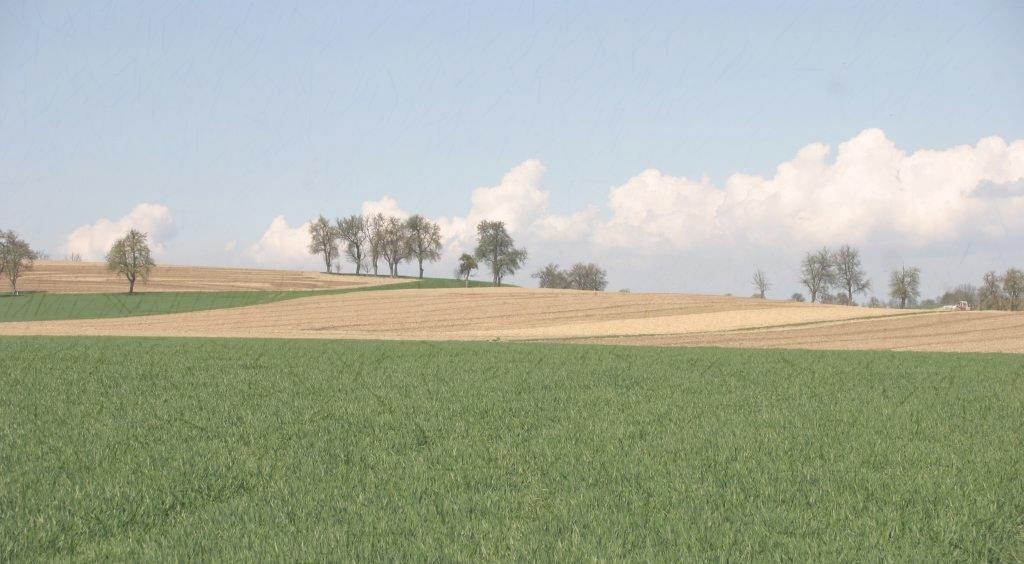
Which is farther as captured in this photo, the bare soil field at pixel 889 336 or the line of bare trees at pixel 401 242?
the line of bare trees at pixel 401 242

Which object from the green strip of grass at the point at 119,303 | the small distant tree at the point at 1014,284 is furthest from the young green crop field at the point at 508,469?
the small distant tree at the point at 1014,284

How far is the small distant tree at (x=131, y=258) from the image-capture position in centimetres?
7400

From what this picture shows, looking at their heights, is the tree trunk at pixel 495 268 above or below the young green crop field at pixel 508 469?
above

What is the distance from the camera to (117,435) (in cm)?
967

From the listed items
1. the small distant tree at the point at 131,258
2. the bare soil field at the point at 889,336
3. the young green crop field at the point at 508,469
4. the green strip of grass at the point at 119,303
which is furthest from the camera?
the small distant tree at the point at 131,258

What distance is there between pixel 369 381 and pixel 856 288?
101424 millimetres

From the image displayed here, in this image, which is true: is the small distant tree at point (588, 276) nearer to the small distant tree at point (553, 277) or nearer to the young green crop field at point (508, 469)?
the small distant tree at point (553, 277)

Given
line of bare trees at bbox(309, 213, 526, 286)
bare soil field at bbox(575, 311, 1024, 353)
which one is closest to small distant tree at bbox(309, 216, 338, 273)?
line of bare trees at bbox(309, 213, 526, 286)

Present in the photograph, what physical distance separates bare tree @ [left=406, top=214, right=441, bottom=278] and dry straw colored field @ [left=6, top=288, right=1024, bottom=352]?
44757mm

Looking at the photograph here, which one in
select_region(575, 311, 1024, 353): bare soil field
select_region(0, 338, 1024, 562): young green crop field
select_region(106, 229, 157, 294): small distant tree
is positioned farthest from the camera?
select_region(106, 229, 157, 294): small distant tree

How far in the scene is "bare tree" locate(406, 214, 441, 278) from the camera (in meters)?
110

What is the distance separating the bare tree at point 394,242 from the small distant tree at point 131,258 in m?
39.2

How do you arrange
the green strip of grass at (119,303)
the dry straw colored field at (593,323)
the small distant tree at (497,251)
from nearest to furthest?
the dry straw colored field at (593,323), the green strip of grass at (119,303), the small distant tree at (497,251)

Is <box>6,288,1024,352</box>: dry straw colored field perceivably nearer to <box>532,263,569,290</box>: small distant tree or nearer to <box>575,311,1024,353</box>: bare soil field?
<box>575,311,1024,353</box>: bare soil field
